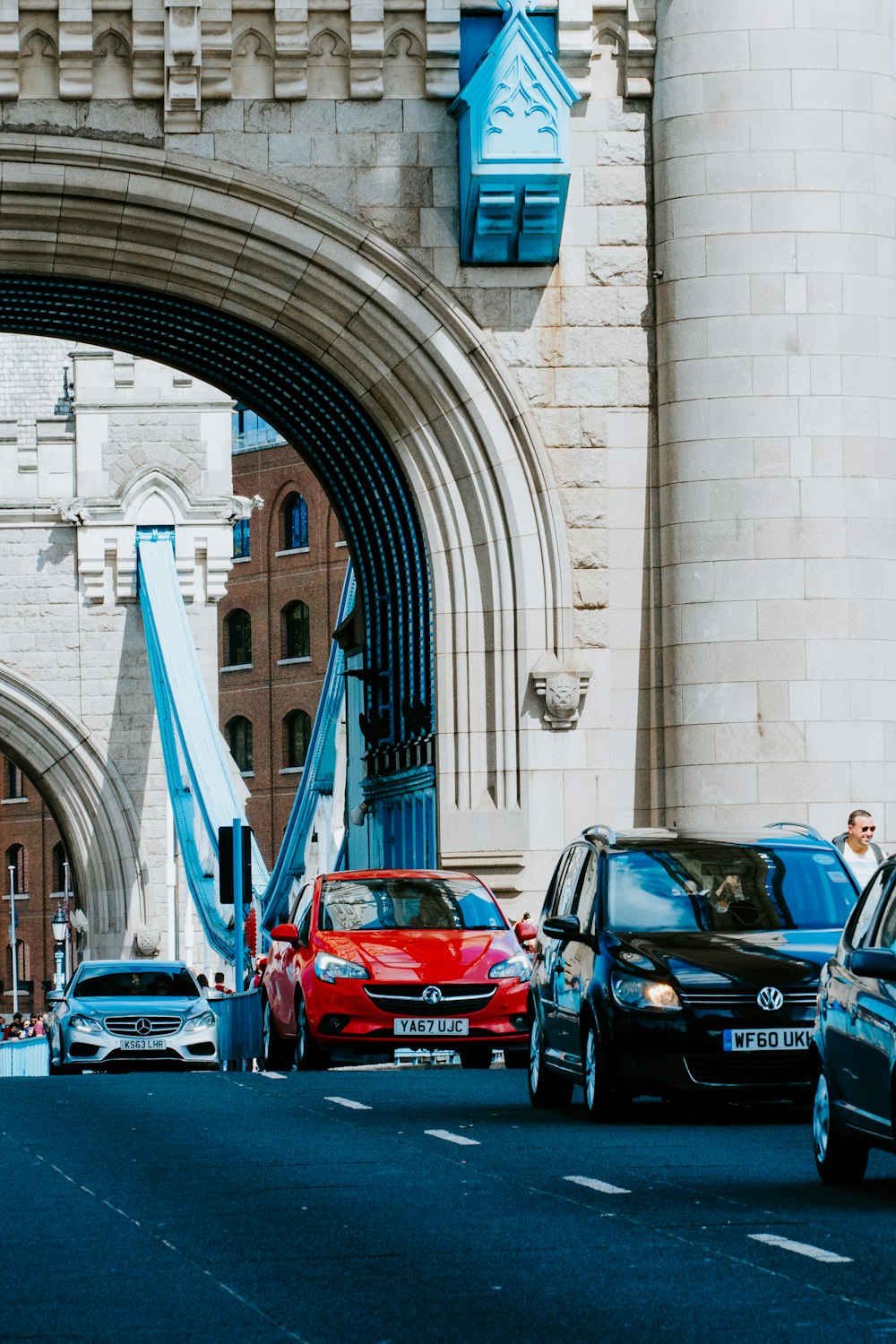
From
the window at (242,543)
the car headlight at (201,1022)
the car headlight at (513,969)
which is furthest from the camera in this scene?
the window at (242,543)

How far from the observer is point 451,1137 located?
11.3 meters

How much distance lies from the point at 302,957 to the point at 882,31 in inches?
331

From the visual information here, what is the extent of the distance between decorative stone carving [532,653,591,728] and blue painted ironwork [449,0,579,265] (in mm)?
3229

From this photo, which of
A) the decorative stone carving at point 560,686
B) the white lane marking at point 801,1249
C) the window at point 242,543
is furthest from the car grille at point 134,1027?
the window at point 242,543

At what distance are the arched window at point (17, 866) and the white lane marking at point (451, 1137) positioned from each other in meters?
66.0

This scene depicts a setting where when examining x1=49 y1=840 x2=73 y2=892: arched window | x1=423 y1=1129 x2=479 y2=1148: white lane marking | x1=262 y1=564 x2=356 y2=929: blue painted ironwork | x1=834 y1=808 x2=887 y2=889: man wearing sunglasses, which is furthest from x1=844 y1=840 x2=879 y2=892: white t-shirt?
x1=49 y1=840 x2=73 y2=892: arched window

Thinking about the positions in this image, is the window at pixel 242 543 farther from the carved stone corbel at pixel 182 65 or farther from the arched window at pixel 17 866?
the carved stone corbel at pixel 182 65

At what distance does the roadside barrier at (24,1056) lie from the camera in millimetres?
30969

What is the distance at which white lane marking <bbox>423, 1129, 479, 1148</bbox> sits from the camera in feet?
36.2

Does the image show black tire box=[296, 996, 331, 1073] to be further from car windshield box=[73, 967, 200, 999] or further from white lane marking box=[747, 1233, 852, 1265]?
white lane marking box=[747, 1233, 852, 1265]

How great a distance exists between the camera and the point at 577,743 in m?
19.4

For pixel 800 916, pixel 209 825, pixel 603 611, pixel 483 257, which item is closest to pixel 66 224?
pixel 483 257

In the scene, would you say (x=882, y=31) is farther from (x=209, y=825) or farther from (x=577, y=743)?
(x=209, y=825)

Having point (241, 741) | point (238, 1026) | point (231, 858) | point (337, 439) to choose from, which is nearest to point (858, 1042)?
point (337, 439)
